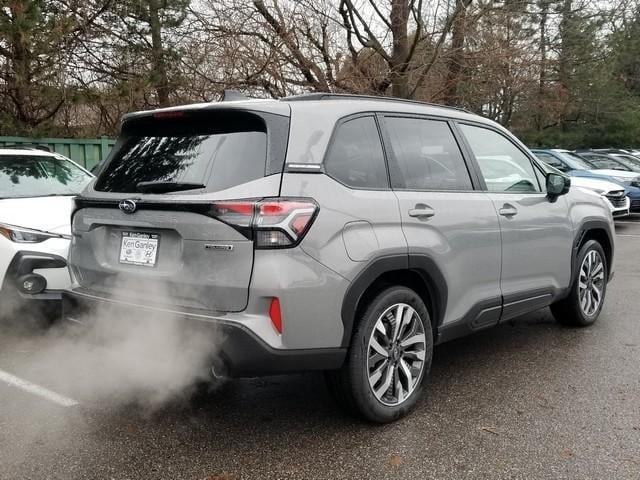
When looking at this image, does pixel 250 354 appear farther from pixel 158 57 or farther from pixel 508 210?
pixel 158 57

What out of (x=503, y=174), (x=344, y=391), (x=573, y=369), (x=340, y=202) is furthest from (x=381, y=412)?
(x=503, y=174)

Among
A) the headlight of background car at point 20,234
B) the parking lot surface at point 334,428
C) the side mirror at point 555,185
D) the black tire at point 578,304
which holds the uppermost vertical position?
the side mirror at point 555,185

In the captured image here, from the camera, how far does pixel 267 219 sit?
112 inches

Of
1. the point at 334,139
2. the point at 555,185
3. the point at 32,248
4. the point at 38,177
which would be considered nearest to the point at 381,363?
the point at 334,139

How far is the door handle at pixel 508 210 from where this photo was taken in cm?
411

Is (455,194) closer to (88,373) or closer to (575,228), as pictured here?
(575,228)

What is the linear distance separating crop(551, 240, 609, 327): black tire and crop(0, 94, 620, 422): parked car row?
0.88m

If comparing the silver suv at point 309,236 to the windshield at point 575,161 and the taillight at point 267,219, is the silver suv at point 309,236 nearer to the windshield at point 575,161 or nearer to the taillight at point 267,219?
the taillight at point 267,219

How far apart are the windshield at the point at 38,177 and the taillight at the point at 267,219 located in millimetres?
3428

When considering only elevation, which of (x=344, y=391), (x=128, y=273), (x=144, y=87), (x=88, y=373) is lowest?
(x=88, y=373)

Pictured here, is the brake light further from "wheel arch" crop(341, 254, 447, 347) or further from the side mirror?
the side mirror

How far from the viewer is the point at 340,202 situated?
10.1 feet

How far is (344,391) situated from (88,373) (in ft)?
6.38

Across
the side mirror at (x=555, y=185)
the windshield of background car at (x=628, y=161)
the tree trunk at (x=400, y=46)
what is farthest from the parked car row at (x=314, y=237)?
the windshield of background car at (x=628, y=161)
